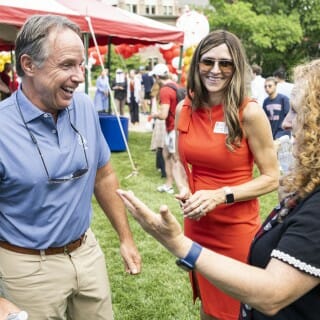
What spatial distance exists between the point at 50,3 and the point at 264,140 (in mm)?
6319

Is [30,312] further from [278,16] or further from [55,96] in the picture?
[278,16]

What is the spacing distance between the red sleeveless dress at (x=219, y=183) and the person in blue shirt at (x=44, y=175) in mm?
741

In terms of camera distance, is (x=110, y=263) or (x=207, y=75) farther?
(x=110, y=263)

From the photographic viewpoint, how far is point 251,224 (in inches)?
107

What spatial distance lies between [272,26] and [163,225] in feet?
126

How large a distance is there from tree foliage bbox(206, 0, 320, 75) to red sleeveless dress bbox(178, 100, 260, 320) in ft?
114

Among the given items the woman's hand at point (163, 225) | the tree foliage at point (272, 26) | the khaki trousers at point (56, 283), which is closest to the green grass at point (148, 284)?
the khaki trousers at point (56, 283)

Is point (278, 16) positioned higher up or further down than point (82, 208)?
further down

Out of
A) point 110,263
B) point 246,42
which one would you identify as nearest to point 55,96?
point 110,263

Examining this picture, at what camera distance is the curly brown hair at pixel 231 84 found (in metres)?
2.55

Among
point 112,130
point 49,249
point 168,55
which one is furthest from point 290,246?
point 168,55

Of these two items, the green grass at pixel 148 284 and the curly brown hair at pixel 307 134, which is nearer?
the curly brown hair at pixel 307 134

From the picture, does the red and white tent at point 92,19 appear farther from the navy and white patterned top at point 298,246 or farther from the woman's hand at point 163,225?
the navy and white patterned top at point 298,246

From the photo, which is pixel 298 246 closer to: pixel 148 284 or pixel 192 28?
pixel 148 284
